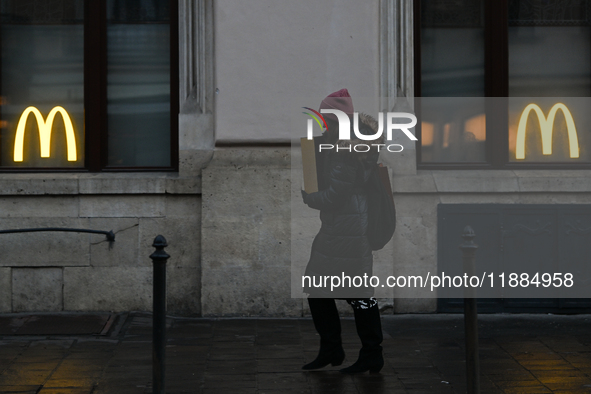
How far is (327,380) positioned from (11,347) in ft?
9.09

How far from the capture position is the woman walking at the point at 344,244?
5312 millimetres

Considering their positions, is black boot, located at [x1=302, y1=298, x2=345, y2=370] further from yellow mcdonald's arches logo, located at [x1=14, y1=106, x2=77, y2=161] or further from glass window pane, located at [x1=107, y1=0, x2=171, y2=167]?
yellow mcdonald's arches logo, located at [x1=14, y1=106, x2=77, y2=161]

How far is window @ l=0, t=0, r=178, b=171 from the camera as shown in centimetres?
804

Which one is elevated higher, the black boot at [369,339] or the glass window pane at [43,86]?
the glass window pane at [43,86]

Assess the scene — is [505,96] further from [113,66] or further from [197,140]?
[113,66]

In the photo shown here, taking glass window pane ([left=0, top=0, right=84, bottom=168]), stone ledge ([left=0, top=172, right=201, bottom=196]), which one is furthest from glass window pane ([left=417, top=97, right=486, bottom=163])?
glass window pane ([left=0, top=0, right=84, bottom=168])

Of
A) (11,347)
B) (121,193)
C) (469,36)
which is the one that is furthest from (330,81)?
(11,347)

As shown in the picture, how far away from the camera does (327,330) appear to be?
5.47m

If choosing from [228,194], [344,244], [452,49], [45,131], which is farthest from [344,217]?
[45,131]

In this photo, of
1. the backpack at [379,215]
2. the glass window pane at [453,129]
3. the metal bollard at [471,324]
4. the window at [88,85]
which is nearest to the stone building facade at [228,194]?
the window at [88,85]

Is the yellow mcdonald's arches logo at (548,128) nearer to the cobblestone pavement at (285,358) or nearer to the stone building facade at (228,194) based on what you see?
the stone building facade at (228,194)

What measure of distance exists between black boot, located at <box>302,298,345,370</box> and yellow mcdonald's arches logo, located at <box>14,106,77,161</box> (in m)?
3.89

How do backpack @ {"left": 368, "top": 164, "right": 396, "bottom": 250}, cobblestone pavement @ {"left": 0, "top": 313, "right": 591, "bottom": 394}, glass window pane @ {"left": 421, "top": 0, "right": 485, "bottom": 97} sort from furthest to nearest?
1. glass window pane @ {"left": 421, "top": 0, "right": 485, "bottom": 97}
2. backpack @ {"left": 368, "top": 164, "right": 396, "bottom": 250}
3. cobblestone pavement @ {"left": 0, "top": 313, "right": 591, "bottom": 394}

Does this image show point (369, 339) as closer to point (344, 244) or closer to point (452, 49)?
point (344, 244)
